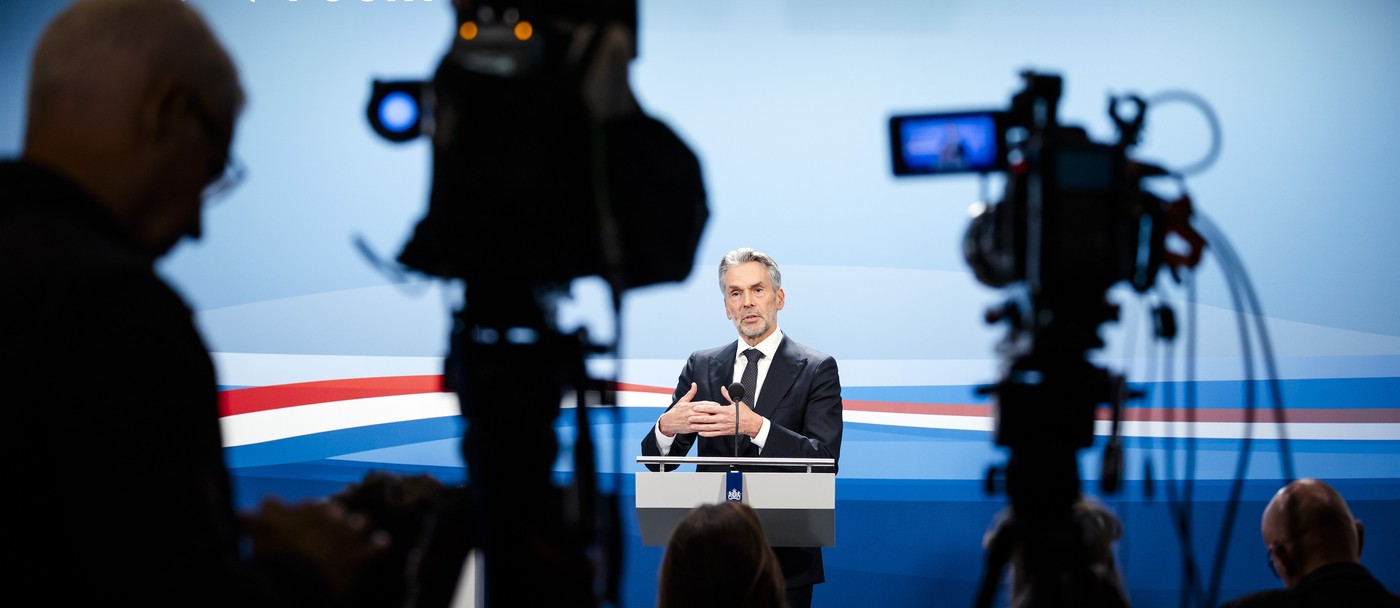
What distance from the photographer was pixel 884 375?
11.8ft

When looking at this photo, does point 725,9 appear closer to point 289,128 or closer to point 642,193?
point 289,128

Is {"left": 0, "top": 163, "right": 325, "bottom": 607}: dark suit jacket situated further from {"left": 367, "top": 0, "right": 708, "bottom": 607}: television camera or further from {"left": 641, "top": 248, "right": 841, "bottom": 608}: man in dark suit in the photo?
{"left": 641, "top": 248, "right": 841, "bottom": 608}: man in dark suit

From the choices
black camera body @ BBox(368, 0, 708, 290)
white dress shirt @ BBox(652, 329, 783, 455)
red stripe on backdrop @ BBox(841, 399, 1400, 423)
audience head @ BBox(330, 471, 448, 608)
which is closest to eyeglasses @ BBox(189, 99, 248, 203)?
black camera body @ BBox(368, 0, 708, 290)

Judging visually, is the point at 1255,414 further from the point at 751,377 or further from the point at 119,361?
the point at 119,361

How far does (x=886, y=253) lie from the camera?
3.61 m

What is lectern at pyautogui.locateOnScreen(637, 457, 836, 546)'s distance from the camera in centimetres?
217

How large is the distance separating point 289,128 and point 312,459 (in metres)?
1.21

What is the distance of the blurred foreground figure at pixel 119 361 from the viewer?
72 centimetres

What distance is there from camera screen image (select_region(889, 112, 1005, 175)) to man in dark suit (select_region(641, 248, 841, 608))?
52.1 inches

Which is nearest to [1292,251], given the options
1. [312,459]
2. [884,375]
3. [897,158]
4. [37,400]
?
[884,375]

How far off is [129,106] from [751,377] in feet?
7.06

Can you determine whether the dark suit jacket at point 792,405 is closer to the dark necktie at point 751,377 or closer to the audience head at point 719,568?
the dark necktie at point 751,377

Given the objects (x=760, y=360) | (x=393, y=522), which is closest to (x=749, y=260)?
(x=760, y=360)

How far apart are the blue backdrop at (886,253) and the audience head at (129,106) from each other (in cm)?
257
